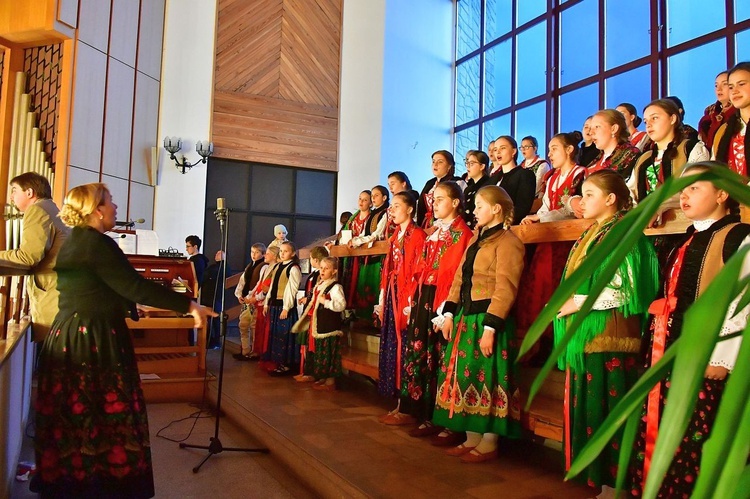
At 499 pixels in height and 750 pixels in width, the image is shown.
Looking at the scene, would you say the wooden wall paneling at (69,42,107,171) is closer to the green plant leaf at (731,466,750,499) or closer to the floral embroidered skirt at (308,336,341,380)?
the floral embroidered skirt at (308,336,341,380)

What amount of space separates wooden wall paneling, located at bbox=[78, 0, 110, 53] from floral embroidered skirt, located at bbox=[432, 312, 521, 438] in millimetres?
6677

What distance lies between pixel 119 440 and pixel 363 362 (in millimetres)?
2248

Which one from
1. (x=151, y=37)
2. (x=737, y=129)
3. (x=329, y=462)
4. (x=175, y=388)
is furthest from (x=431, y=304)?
(x=151, y=37)

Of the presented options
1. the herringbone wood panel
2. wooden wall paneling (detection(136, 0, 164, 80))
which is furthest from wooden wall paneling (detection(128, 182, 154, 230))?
wooden wall paneling (detection(136, 0, 164, 80))

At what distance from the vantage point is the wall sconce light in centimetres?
842

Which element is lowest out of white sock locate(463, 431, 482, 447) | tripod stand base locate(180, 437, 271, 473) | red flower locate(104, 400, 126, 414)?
tripod stand base locate(180, 437, 271, 473)

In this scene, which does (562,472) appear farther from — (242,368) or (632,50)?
(632,50)

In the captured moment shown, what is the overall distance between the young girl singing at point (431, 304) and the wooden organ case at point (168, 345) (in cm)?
203

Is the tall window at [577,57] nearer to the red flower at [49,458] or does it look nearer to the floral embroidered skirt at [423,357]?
the floral embroidered skirt at [423,357]

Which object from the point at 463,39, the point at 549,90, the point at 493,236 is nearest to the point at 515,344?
the point at 493,236

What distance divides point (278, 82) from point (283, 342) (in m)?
5.82

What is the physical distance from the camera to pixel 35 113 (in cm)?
692

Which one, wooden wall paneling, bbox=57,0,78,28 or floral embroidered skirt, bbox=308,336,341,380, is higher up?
wooden wall paneling, bbox=57,0,78,28

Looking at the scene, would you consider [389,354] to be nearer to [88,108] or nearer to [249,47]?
[88,108]
